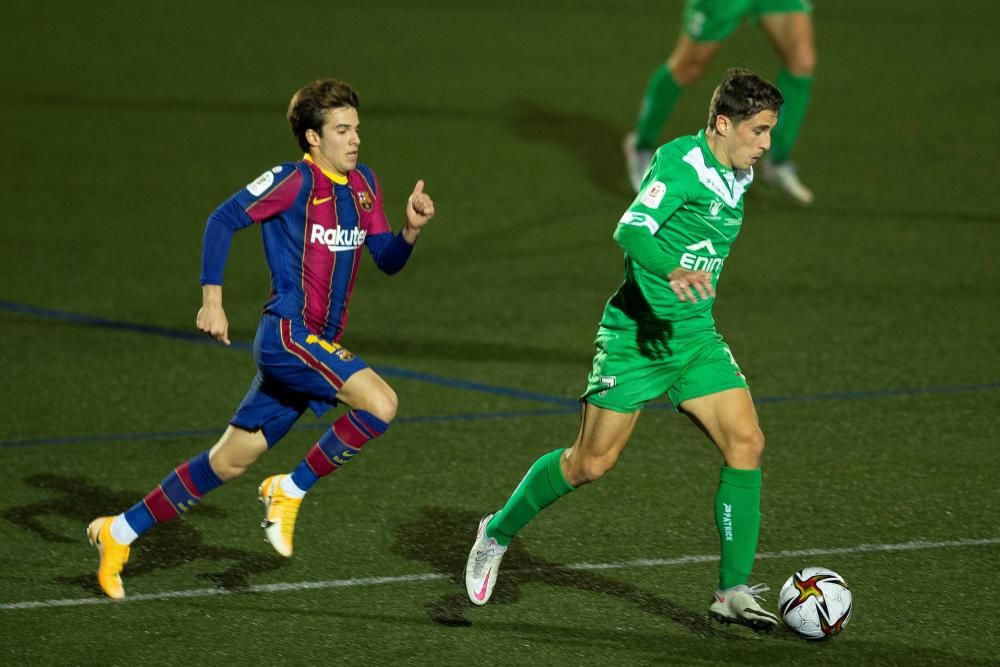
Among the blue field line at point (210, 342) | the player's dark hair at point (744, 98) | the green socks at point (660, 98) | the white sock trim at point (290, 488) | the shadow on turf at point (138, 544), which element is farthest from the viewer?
the green socks at point (660, 98)

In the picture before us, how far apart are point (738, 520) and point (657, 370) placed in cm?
55

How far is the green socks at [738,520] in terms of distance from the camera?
17.3ft

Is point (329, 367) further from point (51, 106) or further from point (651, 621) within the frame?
point (51, 106)

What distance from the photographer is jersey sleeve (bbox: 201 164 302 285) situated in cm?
551

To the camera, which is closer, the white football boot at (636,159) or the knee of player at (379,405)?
the knee of player at (379,405)

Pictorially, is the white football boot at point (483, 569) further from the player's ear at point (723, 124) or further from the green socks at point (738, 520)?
the player's ear at point (723, 124)

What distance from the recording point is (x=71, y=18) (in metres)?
17.7

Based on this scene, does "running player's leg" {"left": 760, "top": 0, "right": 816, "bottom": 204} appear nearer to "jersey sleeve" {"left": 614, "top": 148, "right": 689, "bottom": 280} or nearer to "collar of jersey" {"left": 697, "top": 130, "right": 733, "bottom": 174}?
"collar of jersey" {"left": 697, "top": 130, "right": 733, "bottom": 174}

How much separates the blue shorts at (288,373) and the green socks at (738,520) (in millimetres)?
1312

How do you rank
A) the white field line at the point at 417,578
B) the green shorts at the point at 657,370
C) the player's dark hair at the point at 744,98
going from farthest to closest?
the white field line at the point at 417,578
the green shorts at the point at 657,370
the player's dark hair at the point at 744,98

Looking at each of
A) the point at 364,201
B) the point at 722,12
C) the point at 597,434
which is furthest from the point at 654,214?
the point at 722,12

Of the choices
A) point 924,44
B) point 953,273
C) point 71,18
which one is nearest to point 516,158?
point 953,273

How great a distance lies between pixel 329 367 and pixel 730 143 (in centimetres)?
154

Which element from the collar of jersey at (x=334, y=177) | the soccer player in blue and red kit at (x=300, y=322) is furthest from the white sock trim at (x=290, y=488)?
the collar of jersey at (x=334, y=177)
